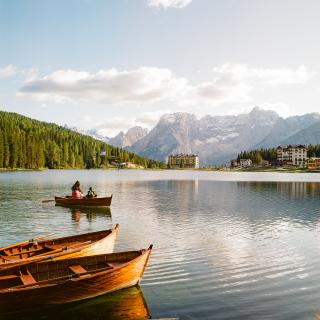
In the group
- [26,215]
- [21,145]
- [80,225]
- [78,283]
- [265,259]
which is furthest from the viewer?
[21,145]

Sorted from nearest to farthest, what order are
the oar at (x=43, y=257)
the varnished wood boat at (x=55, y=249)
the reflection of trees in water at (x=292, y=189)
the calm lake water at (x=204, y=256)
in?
the calm lake water at (x=204, y=256), the oar at (x=43, y=257), the varnished wood boat at (x=55, y=249), the reflection of trees in water at (x=292, y=189)

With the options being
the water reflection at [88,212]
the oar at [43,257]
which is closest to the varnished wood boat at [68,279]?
the oar at [43,257]

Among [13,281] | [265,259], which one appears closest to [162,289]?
[13,281]

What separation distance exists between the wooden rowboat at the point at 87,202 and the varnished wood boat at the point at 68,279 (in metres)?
35.9

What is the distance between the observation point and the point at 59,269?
1934 centimetres

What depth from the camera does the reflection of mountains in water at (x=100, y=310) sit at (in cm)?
1734

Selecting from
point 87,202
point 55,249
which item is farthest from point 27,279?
point 87,202

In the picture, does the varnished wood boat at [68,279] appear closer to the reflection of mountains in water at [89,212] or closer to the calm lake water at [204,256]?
the calm lake water at [204,256]

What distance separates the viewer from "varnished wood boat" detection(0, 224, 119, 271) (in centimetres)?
2018

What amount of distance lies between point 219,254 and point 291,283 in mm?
7264

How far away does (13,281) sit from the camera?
17.6m

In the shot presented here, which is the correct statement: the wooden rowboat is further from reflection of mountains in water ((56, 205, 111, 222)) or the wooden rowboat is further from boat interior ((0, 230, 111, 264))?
boat interior ((0, 230, 111, 264))

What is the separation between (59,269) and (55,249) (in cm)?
425

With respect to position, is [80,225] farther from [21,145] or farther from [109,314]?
[21,145]
